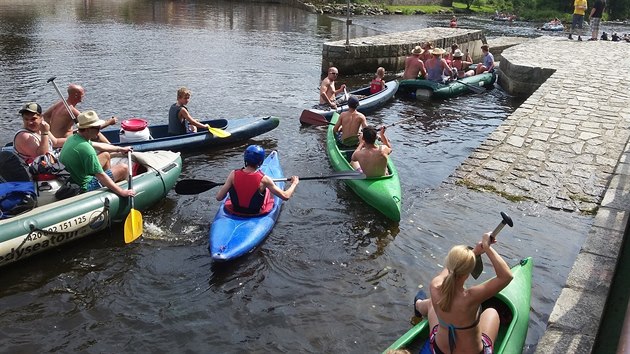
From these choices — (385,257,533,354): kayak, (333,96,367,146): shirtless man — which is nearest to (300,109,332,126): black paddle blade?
(333,96,367,146): shirtless man

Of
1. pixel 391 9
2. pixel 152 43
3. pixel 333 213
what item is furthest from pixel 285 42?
pixel 391 9

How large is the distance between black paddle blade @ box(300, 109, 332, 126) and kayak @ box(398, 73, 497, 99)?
485 cm

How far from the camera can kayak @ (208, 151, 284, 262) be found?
20.7 feet

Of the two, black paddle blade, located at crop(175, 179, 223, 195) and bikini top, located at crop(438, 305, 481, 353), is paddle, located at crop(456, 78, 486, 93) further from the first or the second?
bikini top, located at crop(438, 305, 481, 353)

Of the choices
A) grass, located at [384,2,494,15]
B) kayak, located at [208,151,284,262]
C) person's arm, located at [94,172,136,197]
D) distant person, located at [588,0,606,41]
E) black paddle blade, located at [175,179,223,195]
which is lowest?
kayak, located at [208,151,284,262]

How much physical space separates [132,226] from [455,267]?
4.39 m

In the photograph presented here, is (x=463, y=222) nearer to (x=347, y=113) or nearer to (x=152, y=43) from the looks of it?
(x=347, y=113)

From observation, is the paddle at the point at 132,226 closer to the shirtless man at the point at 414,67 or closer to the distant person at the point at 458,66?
the shirtless man at the point at 414,67

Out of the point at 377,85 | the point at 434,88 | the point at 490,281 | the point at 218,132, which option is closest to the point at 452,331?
the point at 490,281

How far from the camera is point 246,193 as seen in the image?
693 centimetres

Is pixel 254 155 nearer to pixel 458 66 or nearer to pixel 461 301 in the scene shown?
pixel 461 301

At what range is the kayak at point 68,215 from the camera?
20.1ft

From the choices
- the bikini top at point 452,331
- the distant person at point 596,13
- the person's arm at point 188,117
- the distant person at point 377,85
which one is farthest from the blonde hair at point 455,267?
the distant person at point 596,13

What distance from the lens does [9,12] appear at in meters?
32.9
